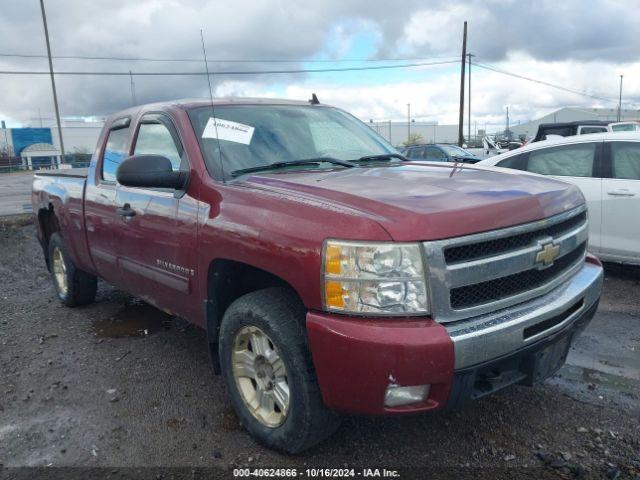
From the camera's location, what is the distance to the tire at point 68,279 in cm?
540

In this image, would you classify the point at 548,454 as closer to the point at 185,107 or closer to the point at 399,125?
the point at 185,107

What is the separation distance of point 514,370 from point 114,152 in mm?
3459

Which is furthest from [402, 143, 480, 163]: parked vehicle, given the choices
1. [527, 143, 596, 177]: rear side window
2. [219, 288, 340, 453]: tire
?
[219, 288, 340, 453]: tire

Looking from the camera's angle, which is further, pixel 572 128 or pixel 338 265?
pixel 572 128

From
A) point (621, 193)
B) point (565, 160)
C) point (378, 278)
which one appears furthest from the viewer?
point (565, 160)

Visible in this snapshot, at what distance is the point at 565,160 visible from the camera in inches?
245

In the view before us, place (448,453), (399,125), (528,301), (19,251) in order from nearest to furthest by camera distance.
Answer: (528,301) → (448,453) → (19,251) → (399,125)

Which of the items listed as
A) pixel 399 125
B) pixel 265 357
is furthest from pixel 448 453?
pixel 399 125

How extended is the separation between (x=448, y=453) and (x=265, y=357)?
107cm

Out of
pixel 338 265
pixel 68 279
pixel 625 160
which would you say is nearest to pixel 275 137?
pixel 338 265

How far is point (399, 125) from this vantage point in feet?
262

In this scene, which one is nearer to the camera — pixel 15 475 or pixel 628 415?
pixel 15 475

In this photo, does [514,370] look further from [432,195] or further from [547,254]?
[432,195]

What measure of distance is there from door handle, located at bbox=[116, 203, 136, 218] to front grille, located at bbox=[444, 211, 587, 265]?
2309 millimetres
